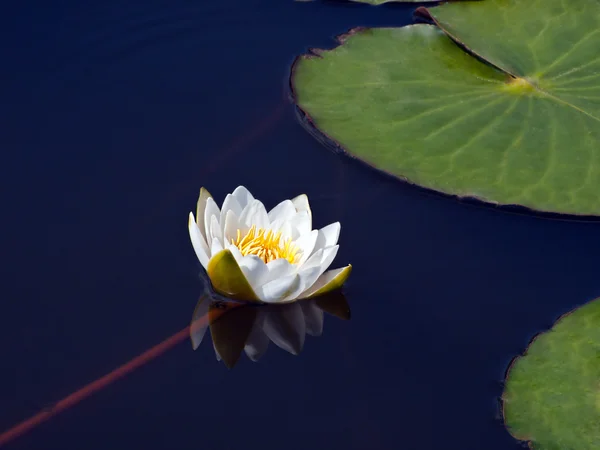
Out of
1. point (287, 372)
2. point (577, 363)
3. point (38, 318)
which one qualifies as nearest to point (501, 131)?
point (577, 363)

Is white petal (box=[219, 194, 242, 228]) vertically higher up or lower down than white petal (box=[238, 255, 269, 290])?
higher up

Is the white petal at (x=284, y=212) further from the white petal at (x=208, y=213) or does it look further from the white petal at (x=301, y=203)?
the white petal at (x=208, y=213)

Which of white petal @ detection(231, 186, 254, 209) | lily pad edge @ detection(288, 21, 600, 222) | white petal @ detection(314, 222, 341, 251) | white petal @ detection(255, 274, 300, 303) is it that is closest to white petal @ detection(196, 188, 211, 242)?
white petal @ detection(231, 186, 254, 209)

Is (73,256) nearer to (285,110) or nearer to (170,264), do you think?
(170,264)

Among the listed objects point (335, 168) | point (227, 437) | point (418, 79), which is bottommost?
point (227, 437)

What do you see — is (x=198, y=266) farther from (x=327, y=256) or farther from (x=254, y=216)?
(x=327, y=256)

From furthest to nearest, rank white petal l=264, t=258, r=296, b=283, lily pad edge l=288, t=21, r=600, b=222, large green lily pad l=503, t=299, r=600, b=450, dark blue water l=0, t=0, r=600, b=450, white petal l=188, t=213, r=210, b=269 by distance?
lily pad edge l=288, t=21, r=600, b=222 → white petal l=188, t=213, r=210, b=269 → white petal l=264, t=258, r=296, b=283 → dark blue water l=0, t=0, r=600, b=450 → large green lily pad l=503, t=299, r=600, b=450

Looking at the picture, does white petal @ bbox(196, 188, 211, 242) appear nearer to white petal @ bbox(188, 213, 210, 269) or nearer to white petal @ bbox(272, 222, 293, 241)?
white petal @ bbox(188, 213, 210, 269)
